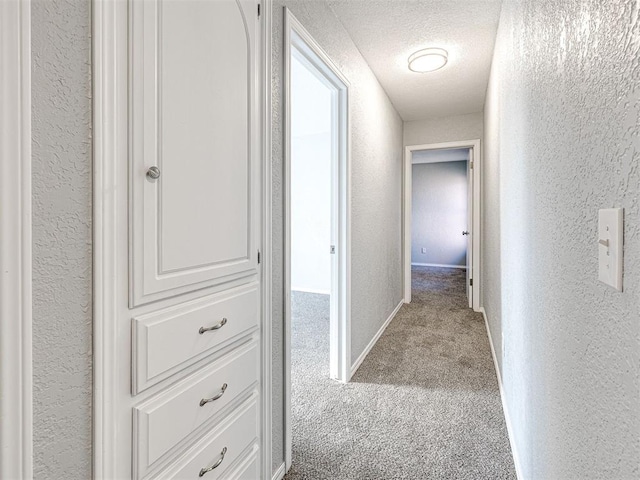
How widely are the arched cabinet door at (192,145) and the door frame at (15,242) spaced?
20 cm

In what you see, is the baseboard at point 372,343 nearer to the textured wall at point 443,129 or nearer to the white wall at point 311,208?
the white wall at point 311,208

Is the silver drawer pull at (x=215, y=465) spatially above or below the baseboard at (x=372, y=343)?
above

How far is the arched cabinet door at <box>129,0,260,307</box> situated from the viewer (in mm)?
801

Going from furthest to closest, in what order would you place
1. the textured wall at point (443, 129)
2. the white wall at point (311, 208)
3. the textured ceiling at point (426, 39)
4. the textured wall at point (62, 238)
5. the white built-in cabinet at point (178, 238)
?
1. the white wall at point (311, 208)
2. the textured wall at point (443, 129)
3. the textured ceiling at point (426, 39)
4. the white built-in cabinet at point (178, 238)
5. the textured wall at point (62, 238)

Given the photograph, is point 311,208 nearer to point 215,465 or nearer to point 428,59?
point 428,59

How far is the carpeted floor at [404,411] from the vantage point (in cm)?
155

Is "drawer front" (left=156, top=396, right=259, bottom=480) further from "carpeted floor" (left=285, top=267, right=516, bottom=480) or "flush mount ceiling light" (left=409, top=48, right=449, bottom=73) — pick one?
"flush mount ceiling light" (left=409, top=48, right=449, bottom=73)

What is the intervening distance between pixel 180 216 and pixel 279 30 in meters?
1.05

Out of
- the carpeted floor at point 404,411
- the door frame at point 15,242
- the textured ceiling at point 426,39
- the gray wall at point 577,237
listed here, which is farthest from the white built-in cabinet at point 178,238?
the textured ceiling at point 426,39

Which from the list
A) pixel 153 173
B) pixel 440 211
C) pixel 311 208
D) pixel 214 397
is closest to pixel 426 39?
pixel 153 173

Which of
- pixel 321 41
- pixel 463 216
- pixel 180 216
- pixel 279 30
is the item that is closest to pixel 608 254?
pixel 180 216

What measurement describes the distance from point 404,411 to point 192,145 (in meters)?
1.88

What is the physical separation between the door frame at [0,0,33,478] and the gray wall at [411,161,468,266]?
759 cm

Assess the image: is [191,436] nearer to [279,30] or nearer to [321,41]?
[279,30]
